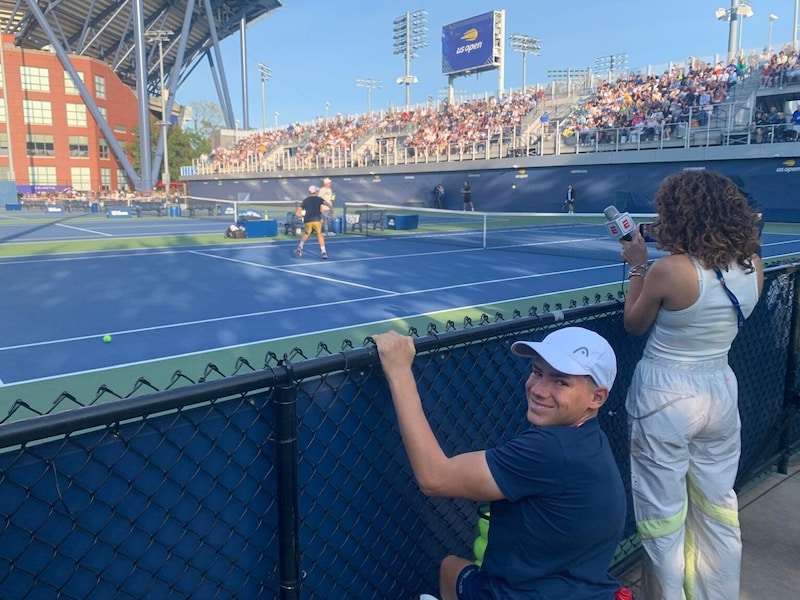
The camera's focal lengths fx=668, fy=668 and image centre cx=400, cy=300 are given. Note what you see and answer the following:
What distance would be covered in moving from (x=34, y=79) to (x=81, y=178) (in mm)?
10395

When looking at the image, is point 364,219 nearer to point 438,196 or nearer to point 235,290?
point 235,290

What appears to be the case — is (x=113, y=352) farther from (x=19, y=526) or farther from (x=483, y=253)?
(x=483, y=253)

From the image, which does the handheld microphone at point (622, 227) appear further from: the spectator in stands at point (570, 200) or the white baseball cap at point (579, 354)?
the spectator in stands at point (570, 200)

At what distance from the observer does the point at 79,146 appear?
6969cm

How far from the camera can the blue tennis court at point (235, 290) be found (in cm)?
906

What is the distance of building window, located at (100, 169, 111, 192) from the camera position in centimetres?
7131

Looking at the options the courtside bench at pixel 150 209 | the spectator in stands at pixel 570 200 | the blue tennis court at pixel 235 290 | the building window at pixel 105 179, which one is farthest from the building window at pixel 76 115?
Answer: the spectator in stands at pixel 570 200

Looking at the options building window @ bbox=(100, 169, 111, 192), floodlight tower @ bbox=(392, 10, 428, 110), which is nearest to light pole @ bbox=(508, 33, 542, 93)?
floodlight tower @ bbox=(392, 10, 428, 110)

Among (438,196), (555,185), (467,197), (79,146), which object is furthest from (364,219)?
(79,146)

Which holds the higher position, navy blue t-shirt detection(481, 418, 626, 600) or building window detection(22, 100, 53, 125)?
building window detection(22, 100, 53, 125)

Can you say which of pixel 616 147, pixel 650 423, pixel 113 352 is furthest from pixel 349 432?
pixel 616 147

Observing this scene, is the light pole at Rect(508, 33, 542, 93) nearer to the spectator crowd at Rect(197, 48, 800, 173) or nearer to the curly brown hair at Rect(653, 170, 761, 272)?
the spectator crowd at Rect(197, 48, 800, 173)

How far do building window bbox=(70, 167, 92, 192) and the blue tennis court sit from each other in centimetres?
5242

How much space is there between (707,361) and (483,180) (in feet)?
128
